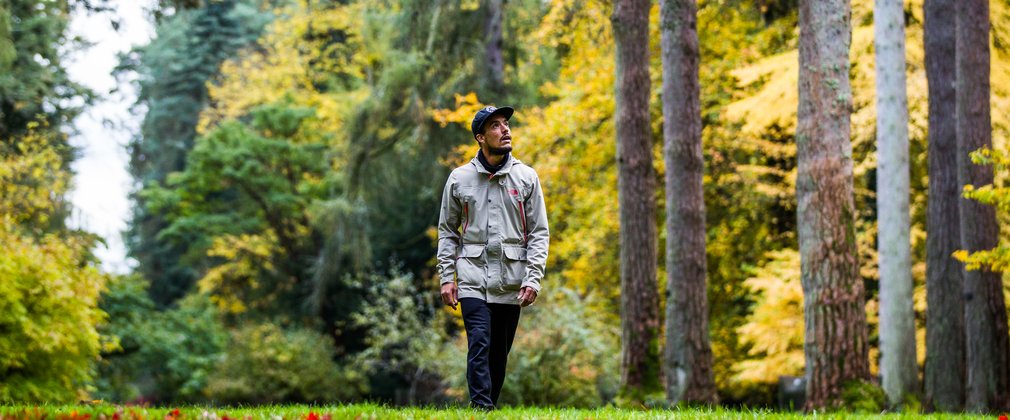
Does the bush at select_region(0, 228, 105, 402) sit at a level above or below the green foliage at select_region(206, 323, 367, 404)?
above

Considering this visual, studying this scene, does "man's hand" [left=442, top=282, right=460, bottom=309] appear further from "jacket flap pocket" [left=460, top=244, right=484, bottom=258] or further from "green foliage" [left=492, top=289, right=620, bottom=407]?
"green foliage" [left=492, top=289, right=620, bottom=407]

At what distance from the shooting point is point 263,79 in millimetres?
41438

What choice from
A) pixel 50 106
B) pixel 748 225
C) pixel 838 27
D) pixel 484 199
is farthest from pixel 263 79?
pixel 484 199

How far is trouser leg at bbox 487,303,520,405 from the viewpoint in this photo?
272 inches

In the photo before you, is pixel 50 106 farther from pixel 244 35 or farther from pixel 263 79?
pixel 244 35

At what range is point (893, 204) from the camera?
14.1 m

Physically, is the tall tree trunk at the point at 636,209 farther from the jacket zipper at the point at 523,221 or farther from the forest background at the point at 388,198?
the jacket zipper at the point at 523,221

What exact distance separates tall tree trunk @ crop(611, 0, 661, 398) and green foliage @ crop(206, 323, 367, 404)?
71.8 feet

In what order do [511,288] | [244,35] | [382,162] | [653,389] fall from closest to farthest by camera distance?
[511,288], [653,389], [382,162], [244,35]

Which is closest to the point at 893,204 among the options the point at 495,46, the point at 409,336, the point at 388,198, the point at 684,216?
the point at 684,216

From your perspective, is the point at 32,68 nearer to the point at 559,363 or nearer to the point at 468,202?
the point at 559,363

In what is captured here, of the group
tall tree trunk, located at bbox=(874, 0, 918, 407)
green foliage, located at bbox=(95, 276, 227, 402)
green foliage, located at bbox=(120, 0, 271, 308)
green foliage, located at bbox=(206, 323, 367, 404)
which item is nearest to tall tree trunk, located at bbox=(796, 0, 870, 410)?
tall tree trunk, located at bbox=(874, 0, 918, 407)

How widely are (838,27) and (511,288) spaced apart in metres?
5.11

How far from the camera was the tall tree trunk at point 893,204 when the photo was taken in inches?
553
